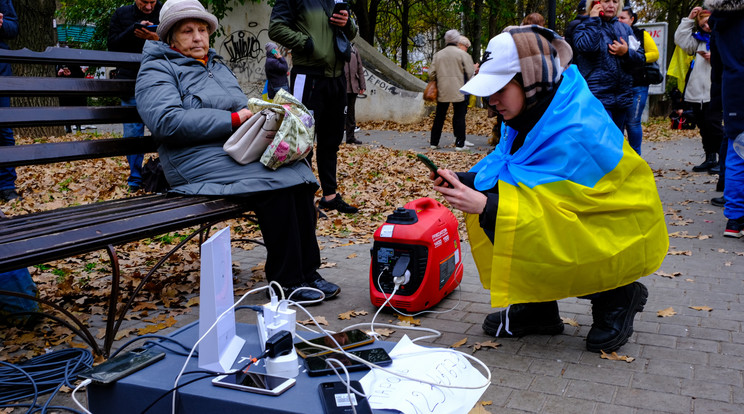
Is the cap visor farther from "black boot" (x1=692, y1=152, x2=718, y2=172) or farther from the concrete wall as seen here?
the concrete wall

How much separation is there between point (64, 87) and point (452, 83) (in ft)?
29.3

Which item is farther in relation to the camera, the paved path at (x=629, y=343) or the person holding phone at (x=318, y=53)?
the person holding phone at (x=318, y=53)

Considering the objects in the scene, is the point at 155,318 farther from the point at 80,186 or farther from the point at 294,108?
the point at 80,186

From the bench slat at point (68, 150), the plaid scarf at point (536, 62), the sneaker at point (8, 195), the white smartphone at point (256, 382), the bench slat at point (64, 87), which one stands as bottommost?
the sneaker at point (8, 195)

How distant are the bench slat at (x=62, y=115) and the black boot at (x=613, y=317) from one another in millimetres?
3131

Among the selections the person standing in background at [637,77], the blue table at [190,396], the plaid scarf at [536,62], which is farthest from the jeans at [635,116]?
the blue table at [190,396]

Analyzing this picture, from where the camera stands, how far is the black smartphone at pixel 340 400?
71.6 inches

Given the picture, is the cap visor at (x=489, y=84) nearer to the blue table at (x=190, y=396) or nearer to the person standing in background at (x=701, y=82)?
the blue table at (x=190, y=396)

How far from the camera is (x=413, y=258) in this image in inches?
142

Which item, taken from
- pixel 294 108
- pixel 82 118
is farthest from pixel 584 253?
pixel 82 118

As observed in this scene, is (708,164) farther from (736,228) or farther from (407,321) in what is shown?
(407,321)

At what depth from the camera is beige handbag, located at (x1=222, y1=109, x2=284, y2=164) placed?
3.76 meters

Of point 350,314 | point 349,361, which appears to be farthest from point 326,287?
point 349,361

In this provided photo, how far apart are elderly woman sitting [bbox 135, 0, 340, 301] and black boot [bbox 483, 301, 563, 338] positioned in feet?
3.69
